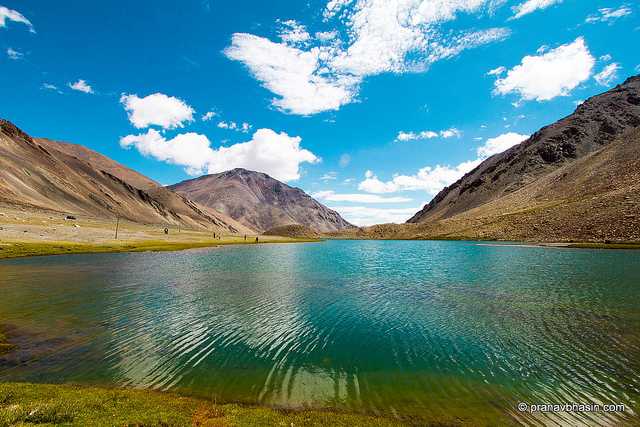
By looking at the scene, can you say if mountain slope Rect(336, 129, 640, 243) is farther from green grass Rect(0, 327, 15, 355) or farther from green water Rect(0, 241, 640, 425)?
green grass Rect(0, 327, 15, 355)

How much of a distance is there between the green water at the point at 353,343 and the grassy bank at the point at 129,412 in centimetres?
124

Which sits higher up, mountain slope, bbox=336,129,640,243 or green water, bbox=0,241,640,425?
mountain slope, bbox=336,129,640,243

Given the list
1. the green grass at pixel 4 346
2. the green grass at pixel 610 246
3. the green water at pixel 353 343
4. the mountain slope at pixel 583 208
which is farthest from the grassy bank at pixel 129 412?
the mountain slope at pixel 583 208

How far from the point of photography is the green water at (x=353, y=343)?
14.9m

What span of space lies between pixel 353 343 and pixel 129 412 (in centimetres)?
1370

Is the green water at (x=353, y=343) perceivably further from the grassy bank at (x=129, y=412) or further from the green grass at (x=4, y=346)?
the grassy bank at (x=129, y=412)

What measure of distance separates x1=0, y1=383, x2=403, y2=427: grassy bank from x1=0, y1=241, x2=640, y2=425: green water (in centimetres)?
124

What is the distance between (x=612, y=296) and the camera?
32906 millimetres

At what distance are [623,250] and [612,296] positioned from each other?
6999 centimetres

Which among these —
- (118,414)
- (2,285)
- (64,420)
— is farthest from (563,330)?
(2,285)

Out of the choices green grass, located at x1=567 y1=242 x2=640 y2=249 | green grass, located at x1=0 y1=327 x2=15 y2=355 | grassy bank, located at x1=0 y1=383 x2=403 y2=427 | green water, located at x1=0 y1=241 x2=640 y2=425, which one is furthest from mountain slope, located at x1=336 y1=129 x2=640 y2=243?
green grass, located at x1=0 y1=327 x2=15 y2=355

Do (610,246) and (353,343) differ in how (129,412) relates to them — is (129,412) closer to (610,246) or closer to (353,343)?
(353,343)

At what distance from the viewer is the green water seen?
14.9 m

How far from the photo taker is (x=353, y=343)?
21.8 meters
